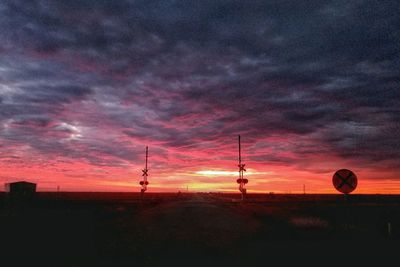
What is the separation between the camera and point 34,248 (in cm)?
1060

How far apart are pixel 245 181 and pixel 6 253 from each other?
43742 millimetres

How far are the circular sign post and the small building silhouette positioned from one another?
36.4 metres

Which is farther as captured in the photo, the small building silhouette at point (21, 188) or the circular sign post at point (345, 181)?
the small building silhouette at point (21, 188)

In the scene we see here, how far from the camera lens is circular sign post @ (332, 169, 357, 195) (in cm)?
1046

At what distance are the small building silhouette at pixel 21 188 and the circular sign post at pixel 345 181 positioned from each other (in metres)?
36.4

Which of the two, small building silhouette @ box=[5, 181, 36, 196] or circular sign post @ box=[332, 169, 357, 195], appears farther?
small building silhouette @ box=[5, 181, 36, 196]

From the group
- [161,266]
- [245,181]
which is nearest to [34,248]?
[161,266]

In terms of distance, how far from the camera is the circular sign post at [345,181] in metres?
10.5

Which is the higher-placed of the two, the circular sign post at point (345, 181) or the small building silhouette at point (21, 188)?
the small building silhouette at point (21, 188)

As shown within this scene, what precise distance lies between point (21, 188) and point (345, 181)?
36842 mm

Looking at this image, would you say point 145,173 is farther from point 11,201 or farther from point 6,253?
point 6,253

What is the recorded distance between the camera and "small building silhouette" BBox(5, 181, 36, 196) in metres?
38.3

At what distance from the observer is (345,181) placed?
10547mm

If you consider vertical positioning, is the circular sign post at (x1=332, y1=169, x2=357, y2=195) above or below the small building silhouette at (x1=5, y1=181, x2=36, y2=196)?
below
